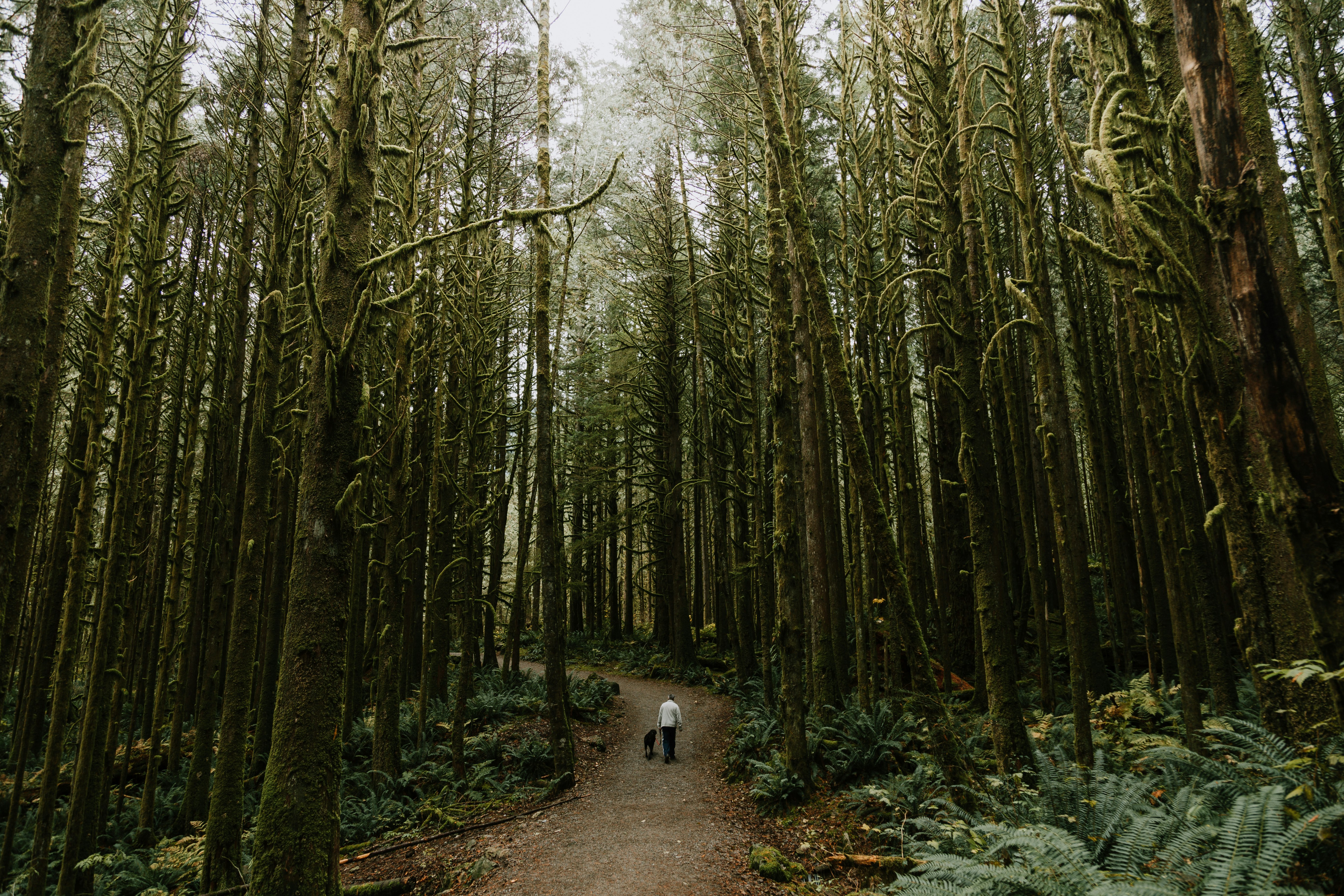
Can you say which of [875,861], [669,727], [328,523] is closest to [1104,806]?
[875,861]

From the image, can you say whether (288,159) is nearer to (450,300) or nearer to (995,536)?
(450,300)

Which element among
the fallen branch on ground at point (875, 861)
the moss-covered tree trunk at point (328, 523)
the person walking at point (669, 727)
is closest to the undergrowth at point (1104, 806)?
the fallen branch on ground at point (875, 861)

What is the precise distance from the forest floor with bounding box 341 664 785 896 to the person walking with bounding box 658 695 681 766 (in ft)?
0.68

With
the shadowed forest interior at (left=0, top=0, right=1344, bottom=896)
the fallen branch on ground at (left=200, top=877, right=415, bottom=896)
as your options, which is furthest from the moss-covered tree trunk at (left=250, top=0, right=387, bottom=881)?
the fallen branch on ground at (left=200, top=877, right=415, bottom=896)

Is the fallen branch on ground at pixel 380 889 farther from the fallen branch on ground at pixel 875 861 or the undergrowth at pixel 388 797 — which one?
the fallen branch on ground at pixel 875 861

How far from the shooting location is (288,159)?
5.88 metres

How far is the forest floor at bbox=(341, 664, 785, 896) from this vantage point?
546 cm

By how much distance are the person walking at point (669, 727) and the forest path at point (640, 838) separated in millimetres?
158

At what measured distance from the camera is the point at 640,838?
6.63 metres

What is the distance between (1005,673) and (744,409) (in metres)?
5.95

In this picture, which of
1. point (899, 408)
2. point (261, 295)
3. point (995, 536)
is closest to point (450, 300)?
point (261, 295)

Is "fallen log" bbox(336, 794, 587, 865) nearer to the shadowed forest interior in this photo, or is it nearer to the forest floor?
the forest floor

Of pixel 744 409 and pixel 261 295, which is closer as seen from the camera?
pixel 261 295

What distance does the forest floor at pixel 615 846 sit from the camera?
215 inches
